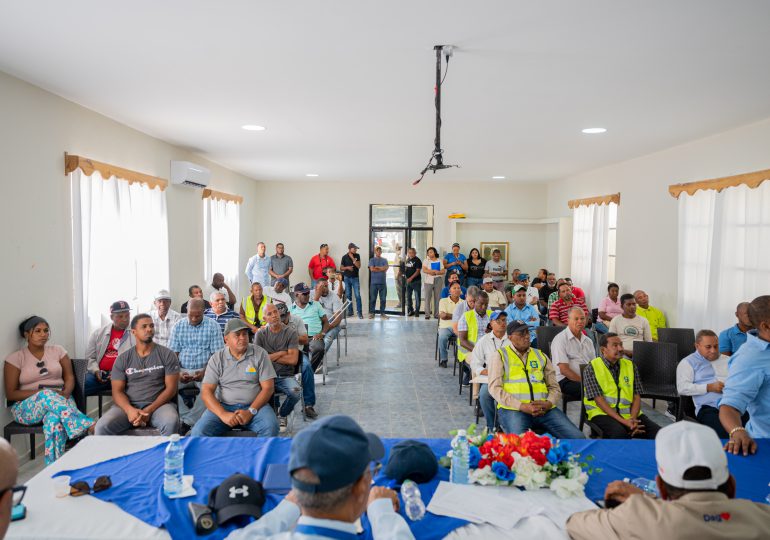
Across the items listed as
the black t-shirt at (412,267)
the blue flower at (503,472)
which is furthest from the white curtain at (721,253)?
the black t-shirt at (412,267)

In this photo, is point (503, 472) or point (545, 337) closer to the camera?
point (503, 472)

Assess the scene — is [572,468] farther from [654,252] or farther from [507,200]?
[507,200]

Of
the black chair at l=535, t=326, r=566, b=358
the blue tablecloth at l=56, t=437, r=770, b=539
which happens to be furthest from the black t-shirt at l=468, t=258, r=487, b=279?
the blue tablecloth at l=56, t=437, r=770, b=539

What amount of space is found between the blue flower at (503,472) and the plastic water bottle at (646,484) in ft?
1.68

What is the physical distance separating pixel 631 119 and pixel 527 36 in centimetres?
272

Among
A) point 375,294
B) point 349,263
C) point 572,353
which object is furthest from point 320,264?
point 572,353

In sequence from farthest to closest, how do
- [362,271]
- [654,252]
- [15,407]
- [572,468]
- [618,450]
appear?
[362,271] → [654,252] → [15,407] → [618,450] → [572,468]

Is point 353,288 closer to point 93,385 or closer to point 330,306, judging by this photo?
point 330,306

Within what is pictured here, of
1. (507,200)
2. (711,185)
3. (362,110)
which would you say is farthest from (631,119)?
(507,200)

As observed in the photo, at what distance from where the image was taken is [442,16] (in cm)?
273

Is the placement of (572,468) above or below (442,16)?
below

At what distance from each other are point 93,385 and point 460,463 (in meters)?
3.61

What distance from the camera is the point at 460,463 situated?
2.37 m

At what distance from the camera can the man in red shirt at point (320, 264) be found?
446 inches
